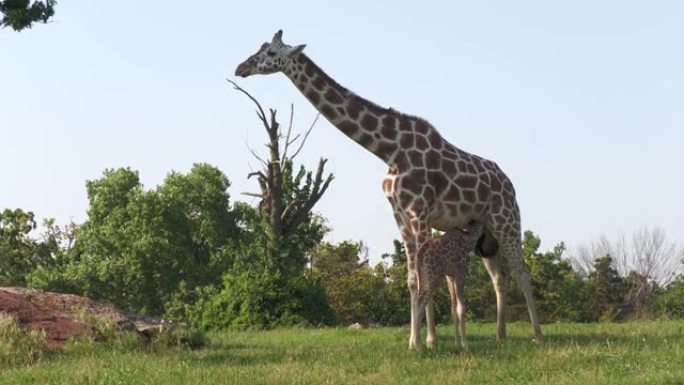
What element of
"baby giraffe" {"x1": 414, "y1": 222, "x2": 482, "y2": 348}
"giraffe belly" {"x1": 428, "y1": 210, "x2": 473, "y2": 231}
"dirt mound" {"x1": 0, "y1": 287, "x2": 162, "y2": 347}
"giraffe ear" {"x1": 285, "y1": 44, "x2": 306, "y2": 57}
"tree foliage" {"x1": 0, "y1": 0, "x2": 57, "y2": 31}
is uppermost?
"tree foliage" {"x1": 0, "y1": 0, "x2": 57, "y2": 31}

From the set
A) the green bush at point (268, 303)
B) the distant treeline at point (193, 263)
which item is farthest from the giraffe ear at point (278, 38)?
the distant treeline at point (193, 263)

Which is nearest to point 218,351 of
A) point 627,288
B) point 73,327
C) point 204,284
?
point 73,327

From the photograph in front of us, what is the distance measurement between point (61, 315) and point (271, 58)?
5.63m

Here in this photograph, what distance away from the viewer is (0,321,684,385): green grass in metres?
9.91

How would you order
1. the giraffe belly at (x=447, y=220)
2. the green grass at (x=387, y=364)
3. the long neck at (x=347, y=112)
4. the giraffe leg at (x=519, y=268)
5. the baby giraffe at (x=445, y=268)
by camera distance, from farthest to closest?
1. the giraffe leg at (x=519, y=268)
2. the long neck at (x=347, y=112)
3. the giraffe belly at (x=447, y=220)
4. the baby giraffe at (x=445, y=268)
5. the green grass at (x=387, y=364)

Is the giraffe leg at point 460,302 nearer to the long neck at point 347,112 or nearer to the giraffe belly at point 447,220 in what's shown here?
the giraffe belly at point 447,220

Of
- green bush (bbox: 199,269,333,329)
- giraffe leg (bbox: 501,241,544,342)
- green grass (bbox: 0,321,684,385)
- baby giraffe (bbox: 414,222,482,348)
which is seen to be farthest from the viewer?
green bush (bbox: 199,269,333,329)

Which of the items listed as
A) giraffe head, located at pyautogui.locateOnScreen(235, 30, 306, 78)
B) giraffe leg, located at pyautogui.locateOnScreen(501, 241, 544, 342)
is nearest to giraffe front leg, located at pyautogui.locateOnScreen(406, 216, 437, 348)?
giraffe leg, located at pyautogui.locateOnScreen(501, 241, 544, 342)

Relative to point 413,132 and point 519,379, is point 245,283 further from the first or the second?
point 519,379

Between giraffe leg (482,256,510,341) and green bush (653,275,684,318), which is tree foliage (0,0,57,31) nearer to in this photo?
giraffe leg (482,256,510,341)

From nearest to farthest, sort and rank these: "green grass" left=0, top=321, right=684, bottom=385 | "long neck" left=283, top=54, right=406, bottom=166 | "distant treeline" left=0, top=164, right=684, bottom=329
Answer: "green grass" left=0, top=321, right=684, bottom=385
"long neck" left=283, top=54, right=406, bottom=166
"distant treeline" left=0, top=164, right=684, bottom=329

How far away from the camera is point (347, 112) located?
13.9 metres

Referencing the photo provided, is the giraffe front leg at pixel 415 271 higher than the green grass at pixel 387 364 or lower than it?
higher

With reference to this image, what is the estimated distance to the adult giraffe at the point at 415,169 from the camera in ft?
43.9
